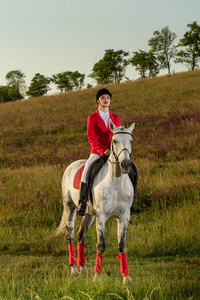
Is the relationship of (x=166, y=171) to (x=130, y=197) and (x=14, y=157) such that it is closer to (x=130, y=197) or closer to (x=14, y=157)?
(x=130, y=197)

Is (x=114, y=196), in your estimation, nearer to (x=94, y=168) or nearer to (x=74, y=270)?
(x=94, y=168)

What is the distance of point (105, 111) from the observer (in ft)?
19.9

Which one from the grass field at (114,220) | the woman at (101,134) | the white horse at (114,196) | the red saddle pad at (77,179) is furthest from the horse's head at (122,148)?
the grass field at (114,220)

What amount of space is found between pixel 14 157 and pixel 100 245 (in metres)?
15.7

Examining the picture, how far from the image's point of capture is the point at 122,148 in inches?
185

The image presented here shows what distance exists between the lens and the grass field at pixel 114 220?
4.64 meters

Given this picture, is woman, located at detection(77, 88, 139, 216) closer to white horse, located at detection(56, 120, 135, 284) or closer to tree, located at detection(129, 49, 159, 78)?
white horse, located at detection(56, 120, 135, 284)

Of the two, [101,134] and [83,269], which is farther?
[83,269]

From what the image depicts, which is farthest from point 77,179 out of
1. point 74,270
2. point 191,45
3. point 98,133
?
point 191,45

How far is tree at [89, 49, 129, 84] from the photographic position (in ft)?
232

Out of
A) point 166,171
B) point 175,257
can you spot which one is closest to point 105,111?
point 175,257

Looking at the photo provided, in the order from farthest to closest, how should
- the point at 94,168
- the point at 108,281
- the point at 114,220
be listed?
the point at 114,220, the point at 94,168, the point at 108,281

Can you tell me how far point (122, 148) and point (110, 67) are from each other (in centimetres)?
6852

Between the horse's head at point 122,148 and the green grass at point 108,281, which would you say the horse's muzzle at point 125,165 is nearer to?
the horse's head at point 122,148
